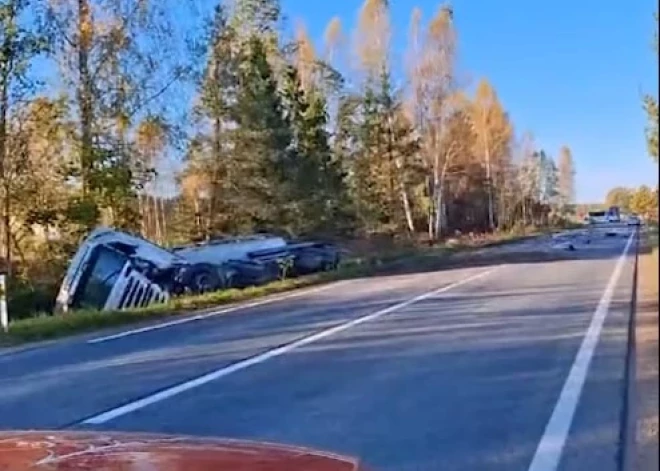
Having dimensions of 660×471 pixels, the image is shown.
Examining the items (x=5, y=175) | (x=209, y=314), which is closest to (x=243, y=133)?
(x=5, y=175)

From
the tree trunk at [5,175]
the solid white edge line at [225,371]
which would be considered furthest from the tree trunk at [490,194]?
the tree trunk at [5,175]

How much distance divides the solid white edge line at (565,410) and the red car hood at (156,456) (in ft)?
2.93

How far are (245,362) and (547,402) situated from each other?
10.5 ft

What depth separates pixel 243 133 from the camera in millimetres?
28828

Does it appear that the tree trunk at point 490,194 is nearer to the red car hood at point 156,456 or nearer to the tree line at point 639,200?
the red car hood at point 156,456

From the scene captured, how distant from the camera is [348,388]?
7.08 meters

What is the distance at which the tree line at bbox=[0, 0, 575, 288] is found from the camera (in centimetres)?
516

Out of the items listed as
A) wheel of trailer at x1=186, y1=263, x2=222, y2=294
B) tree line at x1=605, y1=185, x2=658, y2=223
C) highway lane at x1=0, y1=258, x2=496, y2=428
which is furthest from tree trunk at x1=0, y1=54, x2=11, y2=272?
tree line at x1=605, y1=185, x2=658, y2=223

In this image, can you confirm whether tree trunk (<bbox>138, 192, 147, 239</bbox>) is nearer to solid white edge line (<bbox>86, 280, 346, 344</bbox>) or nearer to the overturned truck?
the overturned truck

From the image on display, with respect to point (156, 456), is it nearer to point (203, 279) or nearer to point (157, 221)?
point (203, 279)

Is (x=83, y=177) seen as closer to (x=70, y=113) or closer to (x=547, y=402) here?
(x=70, y=113)

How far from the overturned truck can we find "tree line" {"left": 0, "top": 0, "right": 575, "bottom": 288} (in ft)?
5.49

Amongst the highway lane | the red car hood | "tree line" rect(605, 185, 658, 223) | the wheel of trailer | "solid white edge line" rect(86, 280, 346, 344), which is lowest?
"solid white edge line" rect(86, 280, 346, 344)

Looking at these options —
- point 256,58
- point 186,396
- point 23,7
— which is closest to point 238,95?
point 256,58
